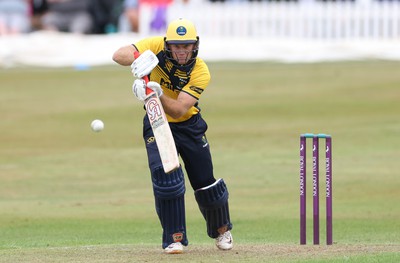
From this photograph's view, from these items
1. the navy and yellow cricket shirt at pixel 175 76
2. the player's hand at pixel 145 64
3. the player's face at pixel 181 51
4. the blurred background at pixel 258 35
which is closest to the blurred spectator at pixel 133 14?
the blurred background at pixel 258 35

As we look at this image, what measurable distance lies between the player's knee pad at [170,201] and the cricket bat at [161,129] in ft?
0.64

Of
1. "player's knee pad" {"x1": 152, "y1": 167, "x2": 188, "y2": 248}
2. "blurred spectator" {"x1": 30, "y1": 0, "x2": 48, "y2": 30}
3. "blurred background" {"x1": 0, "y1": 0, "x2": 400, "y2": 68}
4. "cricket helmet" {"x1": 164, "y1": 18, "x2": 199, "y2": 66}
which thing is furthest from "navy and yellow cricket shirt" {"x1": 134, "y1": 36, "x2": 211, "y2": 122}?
"blurred spectator" {"x1": 30, "y1": 0, "x2": 48, "y2": 30}

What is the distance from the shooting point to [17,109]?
2494 centimetres

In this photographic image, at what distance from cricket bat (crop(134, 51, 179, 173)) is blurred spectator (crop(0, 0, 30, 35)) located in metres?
28.1

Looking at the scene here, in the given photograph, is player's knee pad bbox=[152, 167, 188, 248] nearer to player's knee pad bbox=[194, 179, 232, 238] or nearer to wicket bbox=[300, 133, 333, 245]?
player's knee pad bbox=[194, 179, 232, 238]

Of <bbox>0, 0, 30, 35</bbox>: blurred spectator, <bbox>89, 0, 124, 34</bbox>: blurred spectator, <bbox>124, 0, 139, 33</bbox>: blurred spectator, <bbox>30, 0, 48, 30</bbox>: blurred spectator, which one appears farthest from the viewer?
<bbox>30, 0, 48, 30</bbox>: blurred spectator

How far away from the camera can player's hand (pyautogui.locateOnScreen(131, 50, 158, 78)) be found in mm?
9141

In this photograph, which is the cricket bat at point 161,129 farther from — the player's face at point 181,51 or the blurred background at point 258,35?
the blurred background at point 258,35

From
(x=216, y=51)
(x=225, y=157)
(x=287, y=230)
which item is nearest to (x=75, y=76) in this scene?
(x=216, y=51)

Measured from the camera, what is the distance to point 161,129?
9.13m

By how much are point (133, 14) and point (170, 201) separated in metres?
25.2

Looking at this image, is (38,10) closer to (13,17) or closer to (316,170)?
(13,17)

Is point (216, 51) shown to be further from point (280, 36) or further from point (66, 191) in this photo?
point (66, 191)

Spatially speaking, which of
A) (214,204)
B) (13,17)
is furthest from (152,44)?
(13,17)
